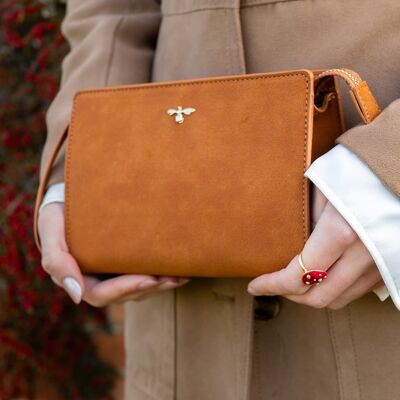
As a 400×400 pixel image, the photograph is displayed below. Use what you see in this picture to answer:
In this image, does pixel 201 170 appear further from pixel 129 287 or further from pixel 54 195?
pixel 54 195

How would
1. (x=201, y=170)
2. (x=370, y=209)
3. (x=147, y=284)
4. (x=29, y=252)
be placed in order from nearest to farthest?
1. (x=370, y=209)
2. (x=201, y=170)
3. (x=147, y=284)
4. (x=29, y=252)

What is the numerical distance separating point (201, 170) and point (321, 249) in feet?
0.81

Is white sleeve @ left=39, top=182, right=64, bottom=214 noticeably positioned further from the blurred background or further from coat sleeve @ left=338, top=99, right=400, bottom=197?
the blurred background

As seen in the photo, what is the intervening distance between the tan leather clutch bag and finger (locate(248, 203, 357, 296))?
3 cm

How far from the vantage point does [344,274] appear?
89cm

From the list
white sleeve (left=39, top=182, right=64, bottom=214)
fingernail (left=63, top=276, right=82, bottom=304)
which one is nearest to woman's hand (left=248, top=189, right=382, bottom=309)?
fingernail (left=63, top=276, right=82, bottom=304)

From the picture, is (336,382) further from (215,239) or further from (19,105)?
(19,105)

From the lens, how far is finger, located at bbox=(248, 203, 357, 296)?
2.80 ft

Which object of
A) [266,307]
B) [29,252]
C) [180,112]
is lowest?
[29,252]

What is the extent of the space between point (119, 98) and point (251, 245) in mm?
380

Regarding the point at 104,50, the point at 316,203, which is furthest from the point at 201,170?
the point at 104,50

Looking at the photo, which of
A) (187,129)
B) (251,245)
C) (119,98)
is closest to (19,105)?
(119,98)

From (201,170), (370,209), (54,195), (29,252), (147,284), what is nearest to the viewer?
(370,209)

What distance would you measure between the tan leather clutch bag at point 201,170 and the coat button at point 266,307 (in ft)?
0.54
